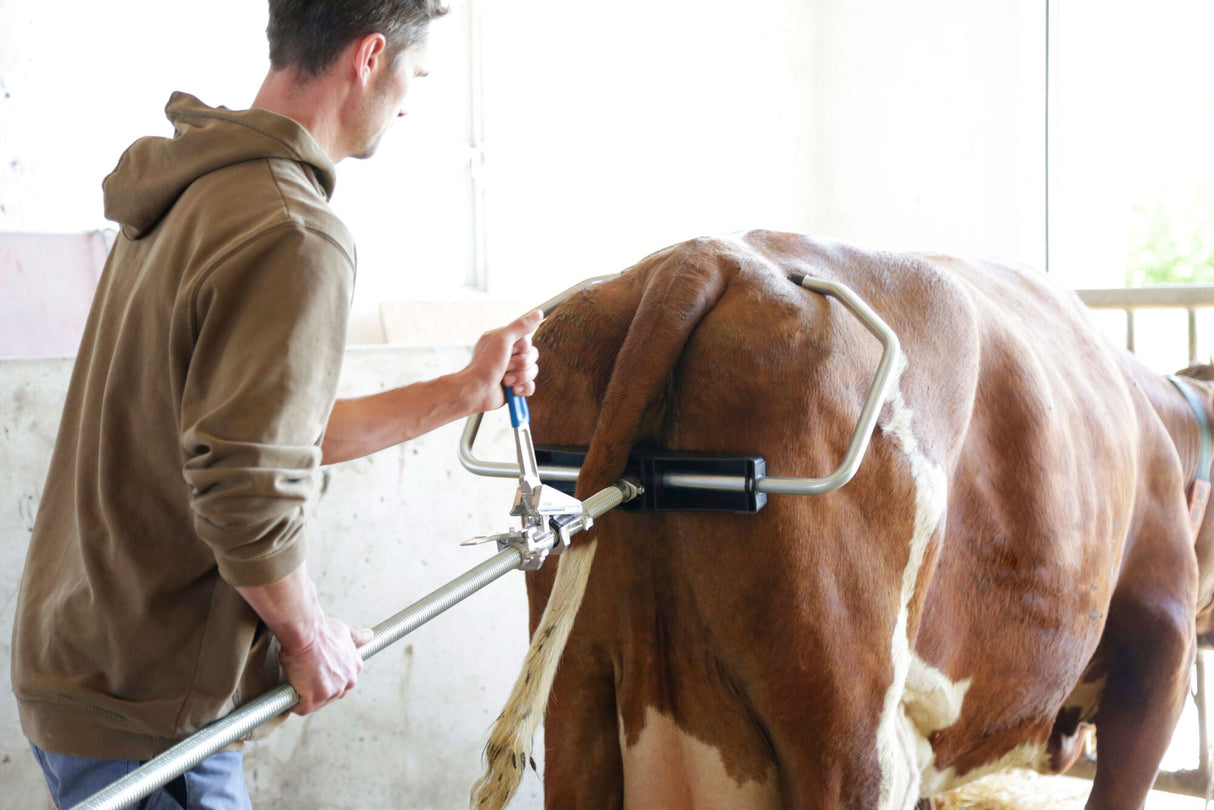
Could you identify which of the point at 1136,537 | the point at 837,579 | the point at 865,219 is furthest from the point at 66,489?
the point at 865,219

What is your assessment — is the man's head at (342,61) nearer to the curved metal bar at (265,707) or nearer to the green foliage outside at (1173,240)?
the curved metal bar at (265,707)

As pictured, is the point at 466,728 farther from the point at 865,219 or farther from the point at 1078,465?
the point at 865,219

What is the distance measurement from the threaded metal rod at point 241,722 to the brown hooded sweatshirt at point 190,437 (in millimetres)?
107

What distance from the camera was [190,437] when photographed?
88 centimetres

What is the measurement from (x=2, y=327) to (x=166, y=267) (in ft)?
7.13

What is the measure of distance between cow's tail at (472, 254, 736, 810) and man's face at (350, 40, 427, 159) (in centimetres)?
38

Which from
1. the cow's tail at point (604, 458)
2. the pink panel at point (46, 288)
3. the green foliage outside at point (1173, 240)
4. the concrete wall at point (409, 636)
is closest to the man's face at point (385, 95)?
the cow's tail at point (604, 458)

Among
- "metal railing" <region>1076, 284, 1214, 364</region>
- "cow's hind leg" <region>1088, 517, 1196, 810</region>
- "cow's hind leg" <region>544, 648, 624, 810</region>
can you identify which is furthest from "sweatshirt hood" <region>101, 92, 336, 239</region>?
"metal railing" <region>1076, 284, 1214, 364</region>

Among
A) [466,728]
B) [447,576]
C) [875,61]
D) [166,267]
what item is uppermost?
[875,61]

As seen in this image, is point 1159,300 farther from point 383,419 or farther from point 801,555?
point 383,419

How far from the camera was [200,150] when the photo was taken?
1.01 meters

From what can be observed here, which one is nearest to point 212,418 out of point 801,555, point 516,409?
point 516,409

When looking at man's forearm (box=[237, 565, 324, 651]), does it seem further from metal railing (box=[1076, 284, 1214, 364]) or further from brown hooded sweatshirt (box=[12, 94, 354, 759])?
metal railing (box=[1076, 284, 1214, 364])

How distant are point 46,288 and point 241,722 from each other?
99.1 inches
